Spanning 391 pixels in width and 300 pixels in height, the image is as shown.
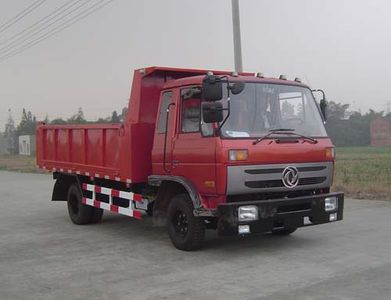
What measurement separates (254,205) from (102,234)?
362 centimetres

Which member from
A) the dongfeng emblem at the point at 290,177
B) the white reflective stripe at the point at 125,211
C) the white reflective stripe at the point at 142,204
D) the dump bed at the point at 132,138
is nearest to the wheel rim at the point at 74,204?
the dump bed at the point at 132,138

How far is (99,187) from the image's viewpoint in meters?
10.4

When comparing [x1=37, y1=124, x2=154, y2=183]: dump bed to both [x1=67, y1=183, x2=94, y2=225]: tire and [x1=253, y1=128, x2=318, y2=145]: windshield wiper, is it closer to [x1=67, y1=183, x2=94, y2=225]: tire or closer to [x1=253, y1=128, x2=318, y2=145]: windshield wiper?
[x1=67, y1=183, x2=94, y2=225]: tire

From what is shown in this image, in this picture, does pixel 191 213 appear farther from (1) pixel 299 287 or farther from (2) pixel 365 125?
(2) pixel 365 125

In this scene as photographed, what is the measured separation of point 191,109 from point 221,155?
41.4 inches

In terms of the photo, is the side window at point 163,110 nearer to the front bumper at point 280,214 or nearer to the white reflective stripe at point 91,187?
the front bumper at point 280,214

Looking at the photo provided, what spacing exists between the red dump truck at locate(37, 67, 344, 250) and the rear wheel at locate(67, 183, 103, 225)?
5.46 feet

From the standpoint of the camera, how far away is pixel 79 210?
11172 mm

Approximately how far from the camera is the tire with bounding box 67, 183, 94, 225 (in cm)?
1111

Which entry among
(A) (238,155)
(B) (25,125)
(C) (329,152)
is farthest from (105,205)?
(B) (25,125)

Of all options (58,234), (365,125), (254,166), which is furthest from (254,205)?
(365,125)

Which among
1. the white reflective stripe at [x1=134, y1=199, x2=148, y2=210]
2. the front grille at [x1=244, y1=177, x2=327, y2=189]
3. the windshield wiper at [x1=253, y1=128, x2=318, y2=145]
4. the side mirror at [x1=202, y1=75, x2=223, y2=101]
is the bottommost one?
the white reflective stripe at [x1=134, y1=199, x2=148, y2=210]

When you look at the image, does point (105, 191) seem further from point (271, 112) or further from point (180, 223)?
point (271, 112)

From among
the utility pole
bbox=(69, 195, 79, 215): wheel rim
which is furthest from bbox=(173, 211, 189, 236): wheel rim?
the utility pole
